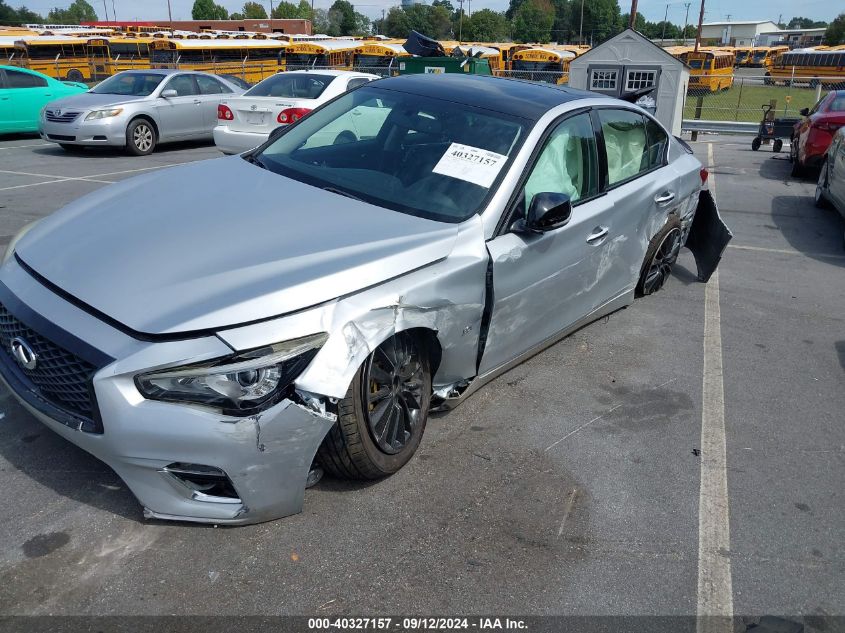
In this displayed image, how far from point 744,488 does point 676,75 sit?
15.4 meters

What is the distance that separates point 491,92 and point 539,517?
2529 millimetres

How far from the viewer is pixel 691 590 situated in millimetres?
2852

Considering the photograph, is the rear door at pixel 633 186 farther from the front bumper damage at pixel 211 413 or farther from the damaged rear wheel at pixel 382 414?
the front bumper damage at pixel 211 413

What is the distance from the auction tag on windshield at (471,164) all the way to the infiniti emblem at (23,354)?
81.5 inches

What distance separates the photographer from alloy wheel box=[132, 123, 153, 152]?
1276 centimetres

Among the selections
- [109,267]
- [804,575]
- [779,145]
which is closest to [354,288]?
[109,267]

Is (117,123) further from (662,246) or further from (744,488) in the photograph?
(744,488)

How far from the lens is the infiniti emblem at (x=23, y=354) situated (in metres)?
2.84

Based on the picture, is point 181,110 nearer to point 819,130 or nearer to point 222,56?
point 819,130

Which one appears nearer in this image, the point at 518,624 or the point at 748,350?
the point at 518,624

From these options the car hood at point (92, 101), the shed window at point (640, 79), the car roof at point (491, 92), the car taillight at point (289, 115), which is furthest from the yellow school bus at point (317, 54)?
the car roof at point (491, 92)

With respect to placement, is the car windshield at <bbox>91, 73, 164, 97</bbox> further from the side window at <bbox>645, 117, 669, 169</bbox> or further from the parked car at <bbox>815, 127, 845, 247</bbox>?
the parked car at <bbox>815, 127, 845, 247</bbox>

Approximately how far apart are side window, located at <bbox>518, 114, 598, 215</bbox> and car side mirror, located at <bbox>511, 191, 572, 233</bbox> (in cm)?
11

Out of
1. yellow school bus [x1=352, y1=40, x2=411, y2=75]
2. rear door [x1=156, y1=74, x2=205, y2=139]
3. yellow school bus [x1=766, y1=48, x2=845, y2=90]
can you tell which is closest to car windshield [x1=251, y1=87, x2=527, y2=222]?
rear door [x1=156, y1=74, x2=205, y2=139]
